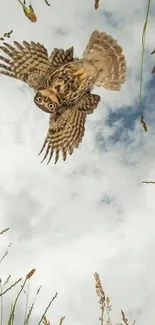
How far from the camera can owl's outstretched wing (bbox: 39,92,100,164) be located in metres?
3.88

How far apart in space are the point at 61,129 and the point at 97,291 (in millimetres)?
1392

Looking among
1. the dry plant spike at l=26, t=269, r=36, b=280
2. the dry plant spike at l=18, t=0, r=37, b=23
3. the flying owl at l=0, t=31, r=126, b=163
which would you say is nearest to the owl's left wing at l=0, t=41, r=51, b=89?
the flying owl at l=0, t=31, r=126, b=163

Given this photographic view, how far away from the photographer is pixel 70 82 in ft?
12.5

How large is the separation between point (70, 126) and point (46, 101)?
26.4 inches

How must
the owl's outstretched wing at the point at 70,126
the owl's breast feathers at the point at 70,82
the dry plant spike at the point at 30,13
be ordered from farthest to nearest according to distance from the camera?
the owl's outstretched wing at the point at 70,126
the owl's breast feathers at the point at 70,82
the dry plant spike at the point at 30,13

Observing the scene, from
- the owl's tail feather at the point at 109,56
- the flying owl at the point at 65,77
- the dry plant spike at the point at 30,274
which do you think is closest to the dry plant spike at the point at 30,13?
the dry plant spike at the point at 30,274

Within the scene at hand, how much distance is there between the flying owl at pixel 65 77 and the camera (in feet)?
11.9

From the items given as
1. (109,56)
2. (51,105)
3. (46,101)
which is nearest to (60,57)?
(46,101)

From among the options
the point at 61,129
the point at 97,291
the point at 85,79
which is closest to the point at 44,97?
the point at 85,79

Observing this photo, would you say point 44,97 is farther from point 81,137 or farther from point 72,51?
point 81,137

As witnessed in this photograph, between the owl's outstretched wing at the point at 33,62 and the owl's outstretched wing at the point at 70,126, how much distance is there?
318 millimetres

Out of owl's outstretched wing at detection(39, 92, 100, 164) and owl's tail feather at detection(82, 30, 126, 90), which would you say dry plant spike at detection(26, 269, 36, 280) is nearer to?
owl's outstretched wing at detection(39, 92, 100, 164)

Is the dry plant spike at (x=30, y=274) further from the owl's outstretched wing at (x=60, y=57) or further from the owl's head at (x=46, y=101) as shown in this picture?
the owl's outstretched wing at (x=60, y=57)

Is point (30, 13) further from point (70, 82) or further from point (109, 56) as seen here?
point (109, 56)
